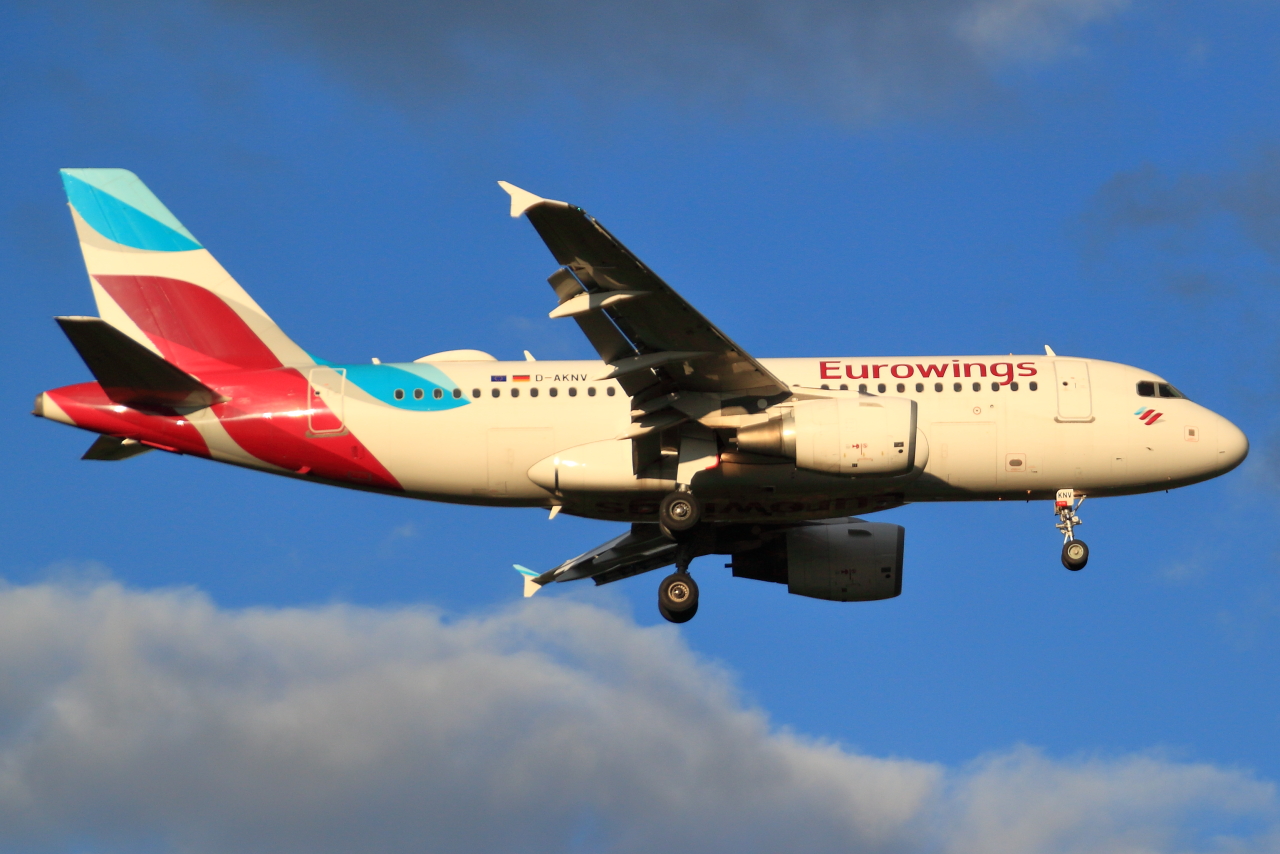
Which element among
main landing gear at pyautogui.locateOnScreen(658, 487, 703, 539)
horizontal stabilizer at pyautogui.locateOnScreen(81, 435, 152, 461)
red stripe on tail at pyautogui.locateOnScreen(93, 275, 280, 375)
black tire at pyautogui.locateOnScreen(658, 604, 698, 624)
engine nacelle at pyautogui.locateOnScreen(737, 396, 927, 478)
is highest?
red stripe on tail at pyautogui.locateOnScreen(93, 275, 280, 375)

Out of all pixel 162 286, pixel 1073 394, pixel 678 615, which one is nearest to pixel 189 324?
pixel 162 286

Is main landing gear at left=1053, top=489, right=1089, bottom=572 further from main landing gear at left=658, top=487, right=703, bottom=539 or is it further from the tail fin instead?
the tail fin

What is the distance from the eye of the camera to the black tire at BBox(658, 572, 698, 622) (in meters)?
34.2

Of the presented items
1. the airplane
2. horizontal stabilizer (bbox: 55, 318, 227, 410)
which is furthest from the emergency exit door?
horizontal stabilizer (bbox: 55, 318, 227, 410)

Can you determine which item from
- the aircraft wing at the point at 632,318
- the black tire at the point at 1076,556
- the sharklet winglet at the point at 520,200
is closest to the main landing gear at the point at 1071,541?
the black tire at the point at 1076,556

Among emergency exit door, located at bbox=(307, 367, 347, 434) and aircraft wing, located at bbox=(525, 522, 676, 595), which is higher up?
emergency exit door, located at bbox=(307, 367, 347, 434)

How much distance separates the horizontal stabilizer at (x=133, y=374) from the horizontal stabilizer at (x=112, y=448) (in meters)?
1.14

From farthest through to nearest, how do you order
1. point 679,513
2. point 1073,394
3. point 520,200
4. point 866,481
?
1. point 1073,394
2. point 866,481
3. point 679,513
4. point 520,200

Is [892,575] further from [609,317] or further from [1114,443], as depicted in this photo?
[609,317]

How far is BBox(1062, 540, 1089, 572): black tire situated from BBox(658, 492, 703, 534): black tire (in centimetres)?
901

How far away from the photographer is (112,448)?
33188 millimetres

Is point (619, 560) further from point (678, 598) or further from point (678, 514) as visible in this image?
point (678, 514)

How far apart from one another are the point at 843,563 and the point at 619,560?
587 cm

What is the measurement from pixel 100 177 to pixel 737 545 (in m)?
18.2
